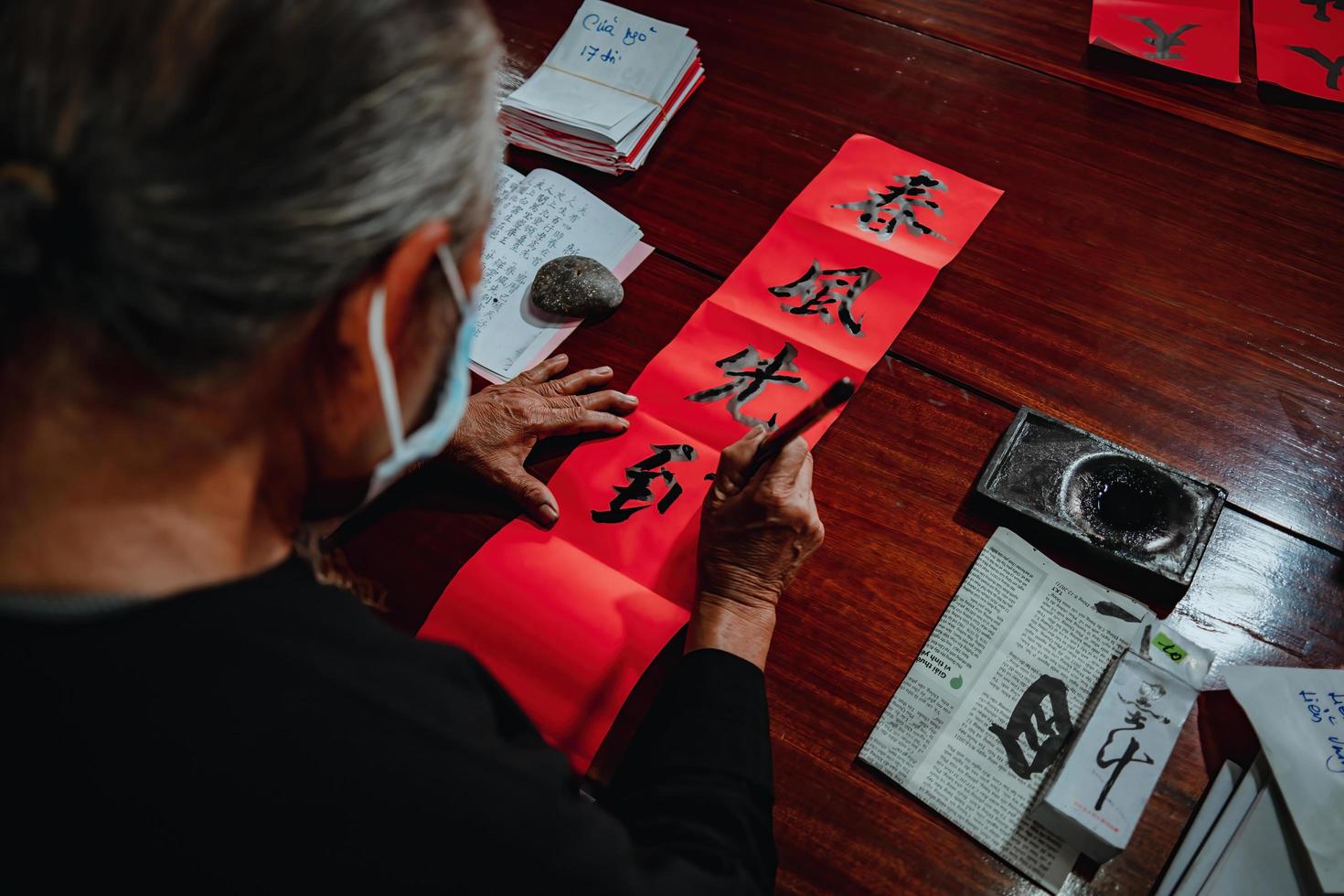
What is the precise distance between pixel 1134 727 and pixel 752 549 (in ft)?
1.64

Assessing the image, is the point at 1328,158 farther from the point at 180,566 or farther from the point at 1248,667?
the point at 180,566

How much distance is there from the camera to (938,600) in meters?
1.12

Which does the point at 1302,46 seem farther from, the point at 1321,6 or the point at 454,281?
the point at 454,281

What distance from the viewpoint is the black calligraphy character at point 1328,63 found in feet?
5.61

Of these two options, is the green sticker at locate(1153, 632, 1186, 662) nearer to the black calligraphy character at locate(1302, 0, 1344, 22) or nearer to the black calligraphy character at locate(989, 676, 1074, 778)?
the black calligraphy character at locate(989, 676, 1074, 778)

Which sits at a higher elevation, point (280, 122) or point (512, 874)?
point (280, 122)

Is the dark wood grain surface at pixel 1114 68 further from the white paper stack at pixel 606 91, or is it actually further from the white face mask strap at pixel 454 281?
the white face mask strap at pixel 454 281

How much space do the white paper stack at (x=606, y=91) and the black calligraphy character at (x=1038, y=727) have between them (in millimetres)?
1137

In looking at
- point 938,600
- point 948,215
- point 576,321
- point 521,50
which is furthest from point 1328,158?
point 521,50

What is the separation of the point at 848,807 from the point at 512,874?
1.60 ft

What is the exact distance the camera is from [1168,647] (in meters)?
1.06

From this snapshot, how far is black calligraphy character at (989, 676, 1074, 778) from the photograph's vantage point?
998mm

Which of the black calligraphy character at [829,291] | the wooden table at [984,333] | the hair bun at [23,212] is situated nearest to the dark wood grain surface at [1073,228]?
the wooden table at [984,333]

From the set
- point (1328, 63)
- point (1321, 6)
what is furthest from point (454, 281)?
point (1321, 6)
